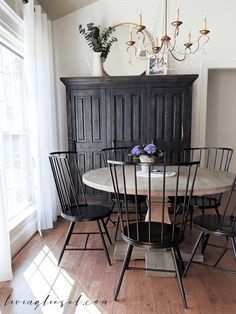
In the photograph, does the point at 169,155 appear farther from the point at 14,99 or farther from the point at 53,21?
the point at 53,21

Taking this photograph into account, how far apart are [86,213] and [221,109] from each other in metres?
3.36

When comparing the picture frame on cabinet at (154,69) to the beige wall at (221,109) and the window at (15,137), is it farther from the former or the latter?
the window at (15,137)

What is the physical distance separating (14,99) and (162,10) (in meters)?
2.48

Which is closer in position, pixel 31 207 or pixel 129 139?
pixel 31 207

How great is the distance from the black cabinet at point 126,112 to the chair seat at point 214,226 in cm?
149

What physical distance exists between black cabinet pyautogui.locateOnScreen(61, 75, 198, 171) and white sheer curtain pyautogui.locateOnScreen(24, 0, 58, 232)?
0.36 metres

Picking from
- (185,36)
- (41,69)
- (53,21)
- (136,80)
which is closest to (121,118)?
(136,80)

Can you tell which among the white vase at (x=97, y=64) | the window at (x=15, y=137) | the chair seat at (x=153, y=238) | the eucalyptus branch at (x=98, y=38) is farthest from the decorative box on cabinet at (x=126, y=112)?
the chair seat at (x=153, y=238)

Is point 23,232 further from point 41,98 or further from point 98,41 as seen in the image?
point 98,41

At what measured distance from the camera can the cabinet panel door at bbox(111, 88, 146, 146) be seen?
3307 millimetres

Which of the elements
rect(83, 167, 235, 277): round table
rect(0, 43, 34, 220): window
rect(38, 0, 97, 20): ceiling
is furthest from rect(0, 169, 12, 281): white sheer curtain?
rect(38, 0, 97, 20): ceiling

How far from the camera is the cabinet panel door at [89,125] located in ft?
11.0

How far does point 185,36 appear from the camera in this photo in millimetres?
3656

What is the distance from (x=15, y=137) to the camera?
2.80 meters
